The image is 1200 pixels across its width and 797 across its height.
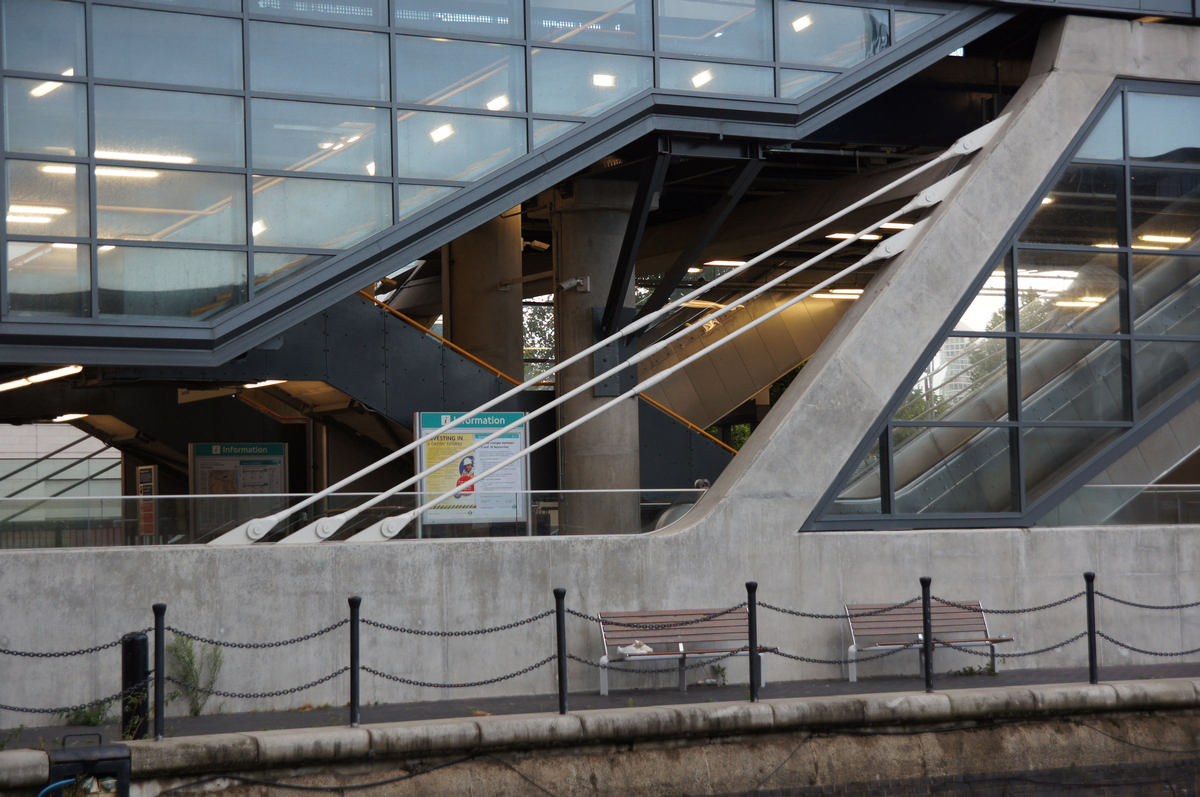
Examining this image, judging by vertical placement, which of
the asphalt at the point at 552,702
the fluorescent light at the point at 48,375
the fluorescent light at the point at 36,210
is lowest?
the asphalt at the point at 552,702

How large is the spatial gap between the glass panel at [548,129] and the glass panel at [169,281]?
3754 millimetres

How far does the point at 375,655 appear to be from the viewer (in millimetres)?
12336

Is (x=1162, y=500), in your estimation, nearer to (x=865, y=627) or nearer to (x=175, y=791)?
(x=865, y=627)

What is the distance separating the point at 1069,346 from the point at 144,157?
1141 cm

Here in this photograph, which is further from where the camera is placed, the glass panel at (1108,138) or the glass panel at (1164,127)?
the glass panel at (1164,127)

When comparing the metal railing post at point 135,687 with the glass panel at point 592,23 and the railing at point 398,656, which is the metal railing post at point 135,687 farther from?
the glass panel at point 592,23

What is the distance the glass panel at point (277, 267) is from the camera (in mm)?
13719

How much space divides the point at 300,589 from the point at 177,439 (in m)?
10.9

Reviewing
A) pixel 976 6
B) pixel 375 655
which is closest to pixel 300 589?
pixel 375 655

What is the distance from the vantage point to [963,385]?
15156 millimetres

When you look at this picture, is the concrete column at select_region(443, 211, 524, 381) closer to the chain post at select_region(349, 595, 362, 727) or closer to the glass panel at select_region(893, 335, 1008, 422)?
the glass panel at select_region(893, 335, 1008, 422)

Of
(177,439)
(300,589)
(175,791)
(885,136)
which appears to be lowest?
(175,791)

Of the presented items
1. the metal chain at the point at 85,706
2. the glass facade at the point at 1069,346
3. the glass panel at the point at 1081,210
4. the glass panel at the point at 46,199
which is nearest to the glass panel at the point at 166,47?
the glass panel at the point at 46,199

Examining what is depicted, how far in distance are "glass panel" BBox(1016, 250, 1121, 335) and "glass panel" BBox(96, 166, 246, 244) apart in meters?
9.57
